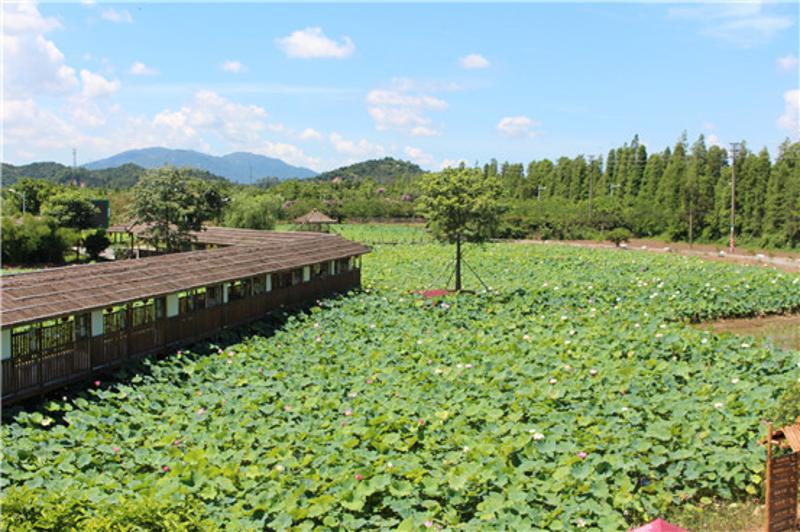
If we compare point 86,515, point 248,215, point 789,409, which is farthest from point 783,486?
point 248,215

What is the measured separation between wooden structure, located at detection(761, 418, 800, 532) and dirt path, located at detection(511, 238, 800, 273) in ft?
87.0

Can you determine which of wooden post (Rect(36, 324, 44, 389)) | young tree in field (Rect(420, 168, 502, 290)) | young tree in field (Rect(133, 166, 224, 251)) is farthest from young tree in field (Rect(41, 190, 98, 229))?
wooden post (Rect(36, 324, 44, 389))

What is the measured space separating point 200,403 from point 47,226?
88.0 ft

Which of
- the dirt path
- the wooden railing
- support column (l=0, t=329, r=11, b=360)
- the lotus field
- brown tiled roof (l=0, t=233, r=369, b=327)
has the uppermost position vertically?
brown tiled roof (l=0, t=233, r=369, b=327)

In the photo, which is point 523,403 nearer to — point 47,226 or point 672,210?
point 47,226

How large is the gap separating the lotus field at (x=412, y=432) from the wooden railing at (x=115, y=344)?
0.43 metres

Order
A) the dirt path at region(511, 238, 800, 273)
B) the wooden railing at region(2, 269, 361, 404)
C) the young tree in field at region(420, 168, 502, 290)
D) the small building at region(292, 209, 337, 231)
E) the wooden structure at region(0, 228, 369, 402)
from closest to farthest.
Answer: the wooden railing at region(2, 269, 361, 404)
the wooden structure at region(0, 228, 369, 402)
the young tree in field at region(420, 168, 502, 290)
the dirt path at region(511, 238, 800, 273)
the small building at region(292, 209, 337, 231)

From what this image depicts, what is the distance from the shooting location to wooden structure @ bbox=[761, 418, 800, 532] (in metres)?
6.71

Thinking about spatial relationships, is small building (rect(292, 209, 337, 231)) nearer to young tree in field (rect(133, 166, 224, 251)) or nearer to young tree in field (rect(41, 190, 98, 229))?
young tree in field (rect(41, 190, 98, 229))

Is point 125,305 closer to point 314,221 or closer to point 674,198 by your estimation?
point 314,221

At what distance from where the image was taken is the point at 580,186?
65.6 m

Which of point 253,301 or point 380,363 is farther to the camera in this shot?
point 253,301

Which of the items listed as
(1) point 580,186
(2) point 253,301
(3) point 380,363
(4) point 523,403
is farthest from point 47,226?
(1) point 580,186

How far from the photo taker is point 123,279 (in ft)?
43.2
